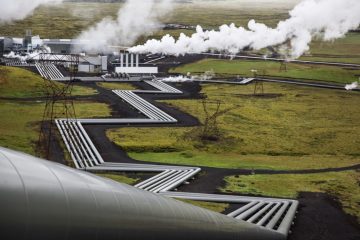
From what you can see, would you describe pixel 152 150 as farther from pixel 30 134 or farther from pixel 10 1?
pixel 10 1

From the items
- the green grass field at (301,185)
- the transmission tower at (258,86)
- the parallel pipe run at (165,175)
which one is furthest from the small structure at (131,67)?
the green grass field at (301,185)

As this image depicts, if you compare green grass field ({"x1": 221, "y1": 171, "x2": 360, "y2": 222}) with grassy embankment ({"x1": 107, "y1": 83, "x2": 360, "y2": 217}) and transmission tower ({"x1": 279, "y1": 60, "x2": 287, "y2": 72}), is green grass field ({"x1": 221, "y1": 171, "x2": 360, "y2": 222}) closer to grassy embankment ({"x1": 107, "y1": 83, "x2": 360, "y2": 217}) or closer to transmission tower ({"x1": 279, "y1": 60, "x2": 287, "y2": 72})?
grassy embankment ({"x1": 107, "y1": 83, "x2": 360, "y2": 217})

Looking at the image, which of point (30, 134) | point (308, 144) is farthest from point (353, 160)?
point (30, 134)

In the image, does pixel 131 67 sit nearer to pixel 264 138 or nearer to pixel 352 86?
pixel 352 86

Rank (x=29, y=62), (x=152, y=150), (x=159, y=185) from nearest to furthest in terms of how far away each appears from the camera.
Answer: (x=159, y=185), (x=152, y=150), (x=29, y=62)

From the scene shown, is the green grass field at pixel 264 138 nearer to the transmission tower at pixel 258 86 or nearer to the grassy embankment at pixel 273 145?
the grassy embankment at pixel 273 145
